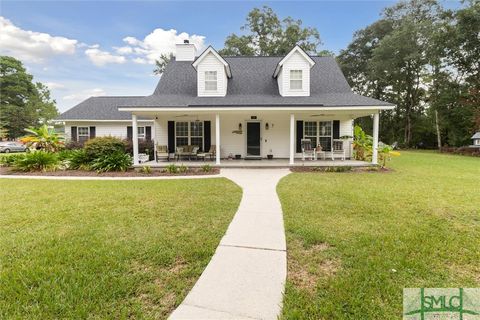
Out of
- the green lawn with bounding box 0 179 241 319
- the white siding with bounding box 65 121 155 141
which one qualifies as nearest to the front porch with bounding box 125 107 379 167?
the green lawn with bounding box 0 179 241 319

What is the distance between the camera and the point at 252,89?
46.9 feet

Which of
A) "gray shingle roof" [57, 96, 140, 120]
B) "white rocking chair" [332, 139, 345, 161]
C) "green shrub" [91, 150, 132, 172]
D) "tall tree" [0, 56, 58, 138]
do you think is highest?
"tall tree" [0, 56, 58, 138]

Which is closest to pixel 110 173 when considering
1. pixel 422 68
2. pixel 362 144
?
pixel 362 144

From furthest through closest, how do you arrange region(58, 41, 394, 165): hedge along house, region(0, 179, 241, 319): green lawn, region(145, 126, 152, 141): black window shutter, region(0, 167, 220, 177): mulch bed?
region(145, 126, 152, 141): black window shutter < region(58, 41, 394, 165): hedge along house < region(0, 167, 220, 177): mulch bed < region(0, 179, 241, 319): green lawn

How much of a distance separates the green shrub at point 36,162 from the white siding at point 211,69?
24.8ft

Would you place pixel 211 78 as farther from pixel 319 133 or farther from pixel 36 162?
pixel 36 162

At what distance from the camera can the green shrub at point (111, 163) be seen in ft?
36.2

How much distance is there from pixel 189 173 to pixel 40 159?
673 cm

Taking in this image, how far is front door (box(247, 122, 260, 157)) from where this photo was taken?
1417 cm

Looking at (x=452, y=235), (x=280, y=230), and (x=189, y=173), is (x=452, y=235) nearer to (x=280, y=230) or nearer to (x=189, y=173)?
(x=280, y=230)

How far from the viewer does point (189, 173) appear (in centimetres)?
1066

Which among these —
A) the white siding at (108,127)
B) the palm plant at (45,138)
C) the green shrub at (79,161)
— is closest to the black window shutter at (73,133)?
the white siding at (108,127)
